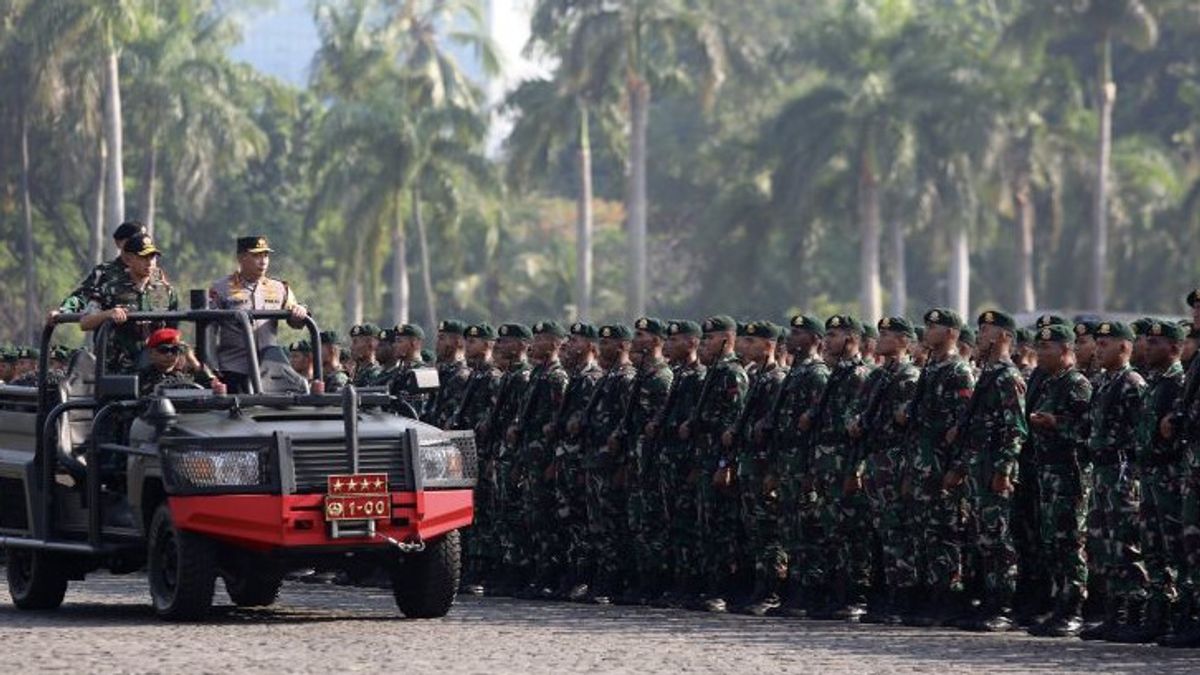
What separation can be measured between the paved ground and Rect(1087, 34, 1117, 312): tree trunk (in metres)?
43.2

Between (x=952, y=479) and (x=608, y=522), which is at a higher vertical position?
(x=952, y=479)

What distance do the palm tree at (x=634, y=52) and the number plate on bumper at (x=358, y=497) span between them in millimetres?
44350

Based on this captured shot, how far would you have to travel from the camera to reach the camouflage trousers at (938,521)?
15.8 metres

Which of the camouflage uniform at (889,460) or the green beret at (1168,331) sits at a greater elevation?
the green beret at (1168,331)

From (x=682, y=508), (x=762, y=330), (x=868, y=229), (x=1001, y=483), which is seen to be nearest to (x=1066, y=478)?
(x=1001, y=483)

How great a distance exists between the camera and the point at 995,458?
50.6ft

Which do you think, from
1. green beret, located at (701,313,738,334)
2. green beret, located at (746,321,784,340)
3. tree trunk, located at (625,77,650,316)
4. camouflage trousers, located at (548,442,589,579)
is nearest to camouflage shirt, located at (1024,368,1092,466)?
green beret, located at (746,321,784,340)

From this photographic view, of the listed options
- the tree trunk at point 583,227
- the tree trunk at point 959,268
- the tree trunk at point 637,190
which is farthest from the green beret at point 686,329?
the tree trunk at point 959,268

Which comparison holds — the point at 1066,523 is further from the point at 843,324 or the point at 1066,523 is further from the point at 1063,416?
the point at 843,324

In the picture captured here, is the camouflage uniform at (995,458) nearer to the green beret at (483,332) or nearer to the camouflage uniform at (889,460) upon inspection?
the camouflage uniform at (889,460)

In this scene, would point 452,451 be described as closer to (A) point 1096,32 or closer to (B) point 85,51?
(B) point 85,51

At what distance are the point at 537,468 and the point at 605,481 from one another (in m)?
0.70

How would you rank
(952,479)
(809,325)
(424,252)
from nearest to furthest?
(952,479)
(809,325)
(424,252)

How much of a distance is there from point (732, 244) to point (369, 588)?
4658 cm
